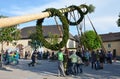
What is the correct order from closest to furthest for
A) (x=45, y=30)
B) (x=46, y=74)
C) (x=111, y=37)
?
1. (x=46, y=74)
2. (x=45, y=30)
3. (x=111, y=37)

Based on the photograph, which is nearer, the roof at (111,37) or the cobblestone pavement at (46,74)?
the cobblestone pavement at (46,74)

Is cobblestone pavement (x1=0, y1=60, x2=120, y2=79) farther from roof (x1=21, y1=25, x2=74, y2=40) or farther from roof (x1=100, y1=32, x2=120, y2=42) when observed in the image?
roof (x1=100, y1=32, x2=120, y2=42)

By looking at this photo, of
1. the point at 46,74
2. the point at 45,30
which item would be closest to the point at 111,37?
the point at 45,30

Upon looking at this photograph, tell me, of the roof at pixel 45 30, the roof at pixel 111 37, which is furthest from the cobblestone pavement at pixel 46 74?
the roof at pixel 111 37

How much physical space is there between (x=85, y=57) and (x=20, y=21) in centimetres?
2594

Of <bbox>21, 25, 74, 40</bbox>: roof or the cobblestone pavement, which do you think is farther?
<bbox>21, 25, 74, 40</bbox>: roof

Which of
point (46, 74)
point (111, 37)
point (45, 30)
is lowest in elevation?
point (46, 74)

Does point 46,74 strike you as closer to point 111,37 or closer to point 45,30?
point 45,30

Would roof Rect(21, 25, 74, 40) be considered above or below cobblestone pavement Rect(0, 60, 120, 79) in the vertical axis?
above

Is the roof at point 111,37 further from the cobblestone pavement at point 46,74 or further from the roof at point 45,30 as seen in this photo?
the cobblestone pavement at point 46,74

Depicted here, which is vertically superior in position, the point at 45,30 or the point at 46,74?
the point at 45,30

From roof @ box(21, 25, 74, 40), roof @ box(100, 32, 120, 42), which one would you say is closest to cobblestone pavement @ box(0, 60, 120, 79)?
roof @ box(21, 25, 74, 40)

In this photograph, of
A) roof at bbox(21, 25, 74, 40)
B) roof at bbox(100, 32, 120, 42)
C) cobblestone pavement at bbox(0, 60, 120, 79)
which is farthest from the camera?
roof at bbox(100, 32, 120, 42)

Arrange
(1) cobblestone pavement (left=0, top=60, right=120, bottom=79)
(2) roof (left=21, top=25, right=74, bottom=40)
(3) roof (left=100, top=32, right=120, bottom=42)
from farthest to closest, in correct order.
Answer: (3) roof (left=100, top=32, right=120, bottom=42) → (2) roof (left=21, top=25, right=74, bottom=40) → (1) cobblestone pavement (left=0, top=60, right=120, bottom=79)
